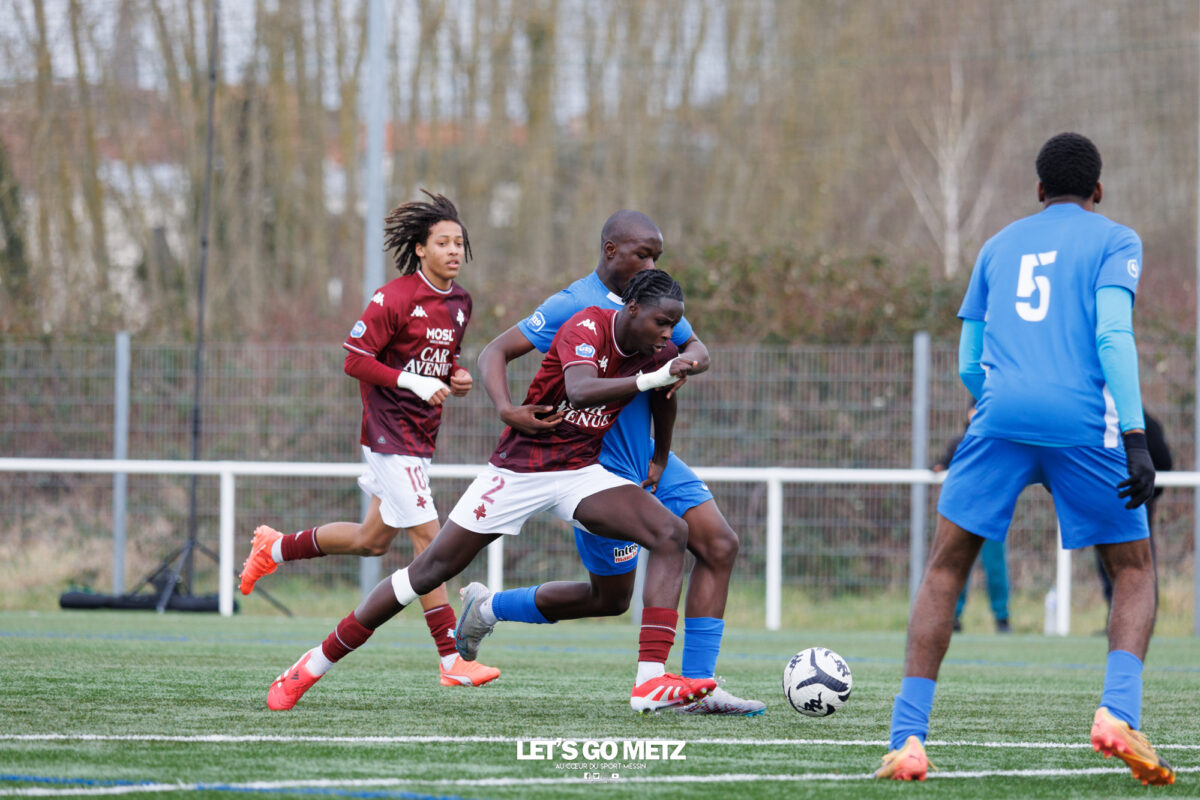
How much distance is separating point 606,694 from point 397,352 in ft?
6.07

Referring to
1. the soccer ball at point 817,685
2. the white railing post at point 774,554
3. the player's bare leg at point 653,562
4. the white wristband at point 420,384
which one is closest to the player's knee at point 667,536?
the player's bare leg at point 653,562

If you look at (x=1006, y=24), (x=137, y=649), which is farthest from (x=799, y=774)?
(x=1006, y=24)

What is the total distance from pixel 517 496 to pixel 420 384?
1.27 metres

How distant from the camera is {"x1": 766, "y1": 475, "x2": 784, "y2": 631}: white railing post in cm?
1168

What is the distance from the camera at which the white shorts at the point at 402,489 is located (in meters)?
6.91

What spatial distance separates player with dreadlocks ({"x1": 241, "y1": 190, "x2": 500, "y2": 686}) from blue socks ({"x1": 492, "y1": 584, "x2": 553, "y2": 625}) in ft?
1.39

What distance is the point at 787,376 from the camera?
12.7 m

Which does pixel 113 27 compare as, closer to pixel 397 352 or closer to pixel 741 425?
pixel 741 425

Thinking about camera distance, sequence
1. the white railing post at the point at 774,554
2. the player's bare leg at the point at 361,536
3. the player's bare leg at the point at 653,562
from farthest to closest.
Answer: the white railing post at the point at 774,554, the player's bare leg at the point at 361,536, the player's bare leg at the point at 653,562

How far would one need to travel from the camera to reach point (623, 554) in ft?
19.4

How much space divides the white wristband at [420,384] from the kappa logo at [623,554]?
1214 millimetres

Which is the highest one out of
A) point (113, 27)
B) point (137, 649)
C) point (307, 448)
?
point (113, 27)

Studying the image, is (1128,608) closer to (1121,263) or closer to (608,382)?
(1121,263)

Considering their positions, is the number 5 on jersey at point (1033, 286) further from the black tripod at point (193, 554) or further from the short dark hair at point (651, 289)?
the black tripod at point (193, 554)
